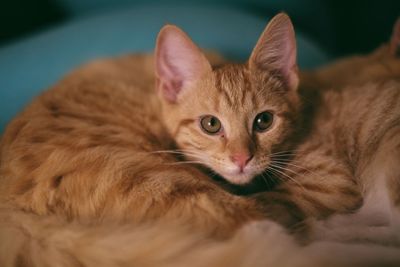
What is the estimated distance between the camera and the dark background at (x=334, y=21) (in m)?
2.44

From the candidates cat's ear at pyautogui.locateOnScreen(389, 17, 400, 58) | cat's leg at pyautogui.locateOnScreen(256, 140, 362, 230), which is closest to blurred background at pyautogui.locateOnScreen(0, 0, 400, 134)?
cat's ear at pyautogui.locateOnScreen(389, 17, 400, 58)

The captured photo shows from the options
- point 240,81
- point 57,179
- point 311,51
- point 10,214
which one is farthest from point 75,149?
point 311,51

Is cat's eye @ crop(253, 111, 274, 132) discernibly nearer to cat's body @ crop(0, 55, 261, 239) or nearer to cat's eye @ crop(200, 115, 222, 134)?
cat's eye @ crop(200, 115, 222, 134)

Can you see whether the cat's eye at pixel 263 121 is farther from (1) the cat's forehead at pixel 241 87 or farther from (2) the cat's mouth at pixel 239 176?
(2) the cat's mouth at pixel 239 176

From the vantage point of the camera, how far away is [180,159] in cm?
137

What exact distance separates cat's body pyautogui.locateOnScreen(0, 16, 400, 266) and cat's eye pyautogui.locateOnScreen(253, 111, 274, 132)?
0.02 meters

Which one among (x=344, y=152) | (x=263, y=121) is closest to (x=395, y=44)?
(x=344, y=152)

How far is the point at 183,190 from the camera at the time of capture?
1.06 m

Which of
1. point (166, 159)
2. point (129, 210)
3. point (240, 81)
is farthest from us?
point (240, 81)

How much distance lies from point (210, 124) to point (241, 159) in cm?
19

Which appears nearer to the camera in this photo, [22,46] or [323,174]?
[323,174]

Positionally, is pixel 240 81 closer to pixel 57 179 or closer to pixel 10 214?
pixel 57 179

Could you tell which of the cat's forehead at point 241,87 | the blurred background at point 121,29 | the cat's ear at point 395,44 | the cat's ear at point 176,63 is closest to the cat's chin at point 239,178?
the cat's forehead at point 241,87

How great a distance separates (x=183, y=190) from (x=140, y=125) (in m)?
0.42
